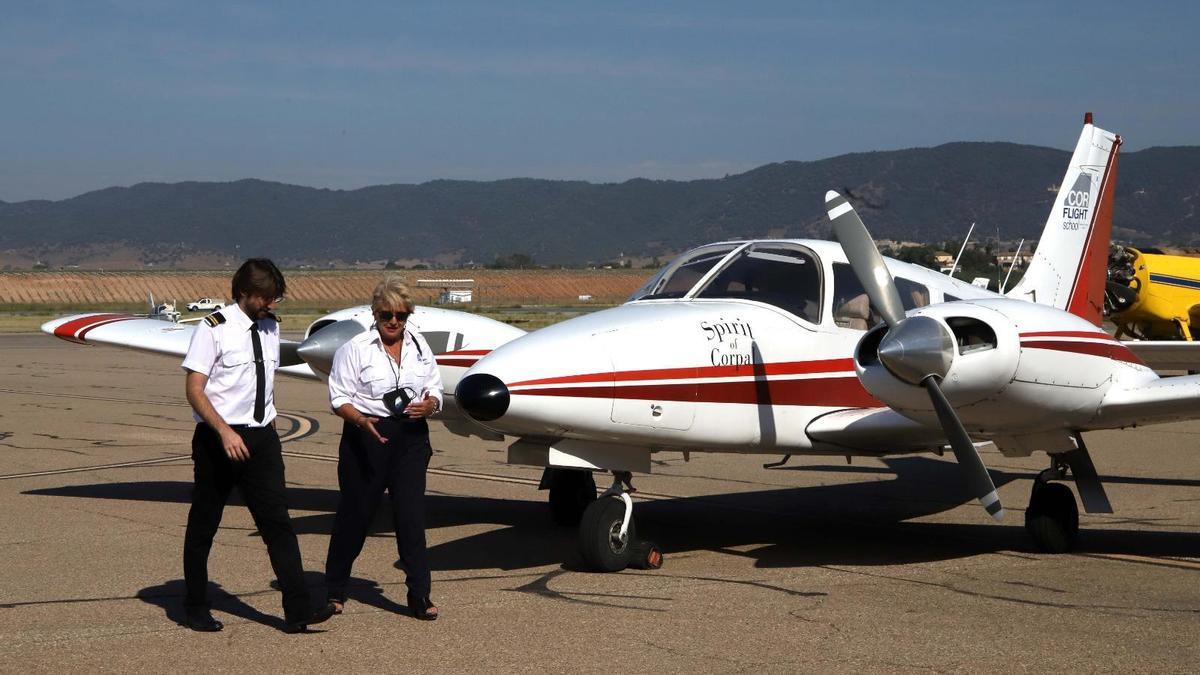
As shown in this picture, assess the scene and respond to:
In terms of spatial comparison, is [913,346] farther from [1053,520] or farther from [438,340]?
[438,340]

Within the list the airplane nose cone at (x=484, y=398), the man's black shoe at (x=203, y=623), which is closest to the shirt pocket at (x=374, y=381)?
the airplane nose cone at (x=484, y=398)

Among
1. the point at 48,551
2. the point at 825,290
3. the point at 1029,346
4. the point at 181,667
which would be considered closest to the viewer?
the point at 181,667

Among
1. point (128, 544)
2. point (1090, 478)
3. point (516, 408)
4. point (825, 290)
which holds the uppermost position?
point (825, 290)

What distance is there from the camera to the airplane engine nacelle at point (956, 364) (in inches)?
342

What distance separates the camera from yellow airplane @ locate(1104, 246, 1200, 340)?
3119 cm

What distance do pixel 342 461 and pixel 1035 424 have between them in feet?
16.7

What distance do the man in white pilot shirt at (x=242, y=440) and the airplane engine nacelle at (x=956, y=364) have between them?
4.15 m

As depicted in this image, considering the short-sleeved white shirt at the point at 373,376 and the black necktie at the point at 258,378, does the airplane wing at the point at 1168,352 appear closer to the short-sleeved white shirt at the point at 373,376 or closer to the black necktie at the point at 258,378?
the short-sleeved white shirt at the point at 373,376

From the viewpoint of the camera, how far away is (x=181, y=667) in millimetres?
6297

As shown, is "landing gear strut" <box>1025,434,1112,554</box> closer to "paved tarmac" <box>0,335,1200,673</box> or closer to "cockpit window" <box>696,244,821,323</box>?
"paved tarmac" <box>0,335,1200,673</box>

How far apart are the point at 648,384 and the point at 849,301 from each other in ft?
7.54

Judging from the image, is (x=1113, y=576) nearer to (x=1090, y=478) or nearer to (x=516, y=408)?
(x=1090, y=478)

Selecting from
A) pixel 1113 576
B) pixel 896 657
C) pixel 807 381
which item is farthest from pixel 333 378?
pixel 1113 576

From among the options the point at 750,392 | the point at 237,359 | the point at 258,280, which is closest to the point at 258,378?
the point at 237,359
